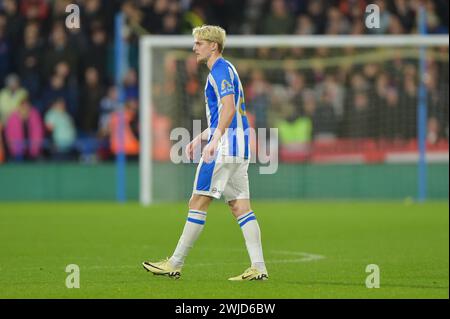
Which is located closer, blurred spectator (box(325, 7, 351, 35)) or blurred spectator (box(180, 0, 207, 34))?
blurred spectator (box(180, 0, 207, 34))

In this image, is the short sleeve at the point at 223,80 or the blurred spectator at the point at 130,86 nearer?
the short sleeve at the point at 223,80

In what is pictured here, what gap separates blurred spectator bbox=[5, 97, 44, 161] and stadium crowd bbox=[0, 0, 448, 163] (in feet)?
0.07

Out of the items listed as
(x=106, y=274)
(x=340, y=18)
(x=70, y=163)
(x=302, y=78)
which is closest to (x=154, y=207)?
(x=70, y=163)

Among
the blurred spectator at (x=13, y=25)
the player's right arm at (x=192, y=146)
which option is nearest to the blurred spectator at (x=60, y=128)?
the blurred spectator at (x=13, y=25)

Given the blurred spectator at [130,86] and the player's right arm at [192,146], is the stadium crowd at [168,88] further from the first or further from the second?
the player's right arm at [192,146]

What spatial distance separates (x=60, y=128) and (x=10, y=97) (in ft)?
4.29

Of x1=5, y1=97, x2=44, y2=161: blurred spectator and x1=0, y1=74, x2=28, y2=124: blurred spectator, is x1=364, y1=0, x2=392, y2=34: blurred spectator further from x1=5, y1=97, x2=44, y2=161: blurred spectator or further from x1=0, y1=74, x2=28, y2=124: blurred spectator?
x1=0, y1=74, x2=28, y2=124: blurred spectator

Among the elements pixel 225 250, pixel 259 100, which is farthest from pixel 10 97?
pixel 225 250

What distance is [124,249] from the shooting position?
13.3m

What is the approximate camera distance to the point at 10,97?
23.7 meters

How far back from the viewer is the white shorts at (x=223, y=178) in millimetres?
9867

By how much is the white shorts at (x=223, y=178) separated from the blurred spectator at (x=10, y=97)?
1411 cm

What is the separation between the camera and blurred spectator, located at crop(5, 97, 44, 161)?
23328 millimetres

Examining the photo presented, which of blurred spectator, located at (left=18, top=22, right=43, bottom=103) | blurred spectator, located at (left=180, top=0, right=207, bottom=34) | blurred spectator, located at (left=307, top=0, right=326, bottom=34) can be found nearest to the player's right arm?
blurred spectator, located at (left=18, top=22, right=43, bottom=103)
